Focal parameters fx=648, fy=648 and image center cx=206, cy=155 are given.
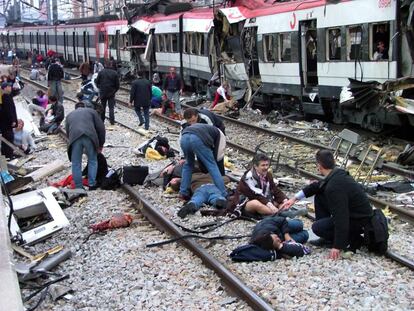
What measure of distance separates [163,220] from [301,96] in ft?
33.5

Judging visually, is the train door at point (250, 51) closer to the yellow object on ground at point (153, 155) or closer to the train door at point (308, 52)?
the train door at point (308, 52)

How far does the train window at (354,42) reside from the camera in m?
13.9

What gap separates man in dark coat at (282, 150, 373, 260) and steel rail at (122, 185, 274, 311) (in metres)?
1.17

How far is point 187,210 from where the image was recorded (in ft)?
27.5

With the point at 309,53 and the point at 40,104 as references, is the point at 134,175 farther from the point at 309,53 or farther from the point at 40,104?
the point at 40,104

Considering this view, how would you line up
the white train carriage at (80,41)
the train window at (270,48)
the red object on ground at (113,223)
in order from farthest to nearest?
1. the white train carriage at (80,41)
2. the train window at (270,48)
3. the red object on ground at (113,223)

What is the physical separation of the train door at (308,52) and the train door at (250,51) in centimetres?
298

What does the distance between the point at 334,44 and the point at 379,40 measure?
79.3 inches

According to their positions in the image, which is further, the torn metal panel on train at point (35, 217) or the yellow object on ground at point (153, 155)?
the yellow object on ground at point (153, 155)

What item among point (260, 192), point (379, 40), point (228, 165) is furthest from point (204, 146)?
point (379, 40)

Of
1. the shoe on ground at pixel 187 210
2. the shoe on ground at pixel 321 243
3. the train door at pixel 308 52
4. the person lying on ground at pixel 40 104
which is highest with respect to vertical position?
the train door at pixel 308 52

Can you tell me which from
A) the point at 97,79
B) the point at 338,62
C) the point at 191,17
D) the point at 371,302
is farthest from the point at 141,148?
the point at 191,17

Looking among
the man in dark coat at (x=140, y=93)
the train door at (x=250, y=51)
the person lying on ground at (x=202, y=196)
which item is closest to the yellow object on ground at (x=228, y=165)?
the person lying on ground at (x=202, y=196)

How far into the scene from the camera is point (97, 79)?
16422 millimetres
